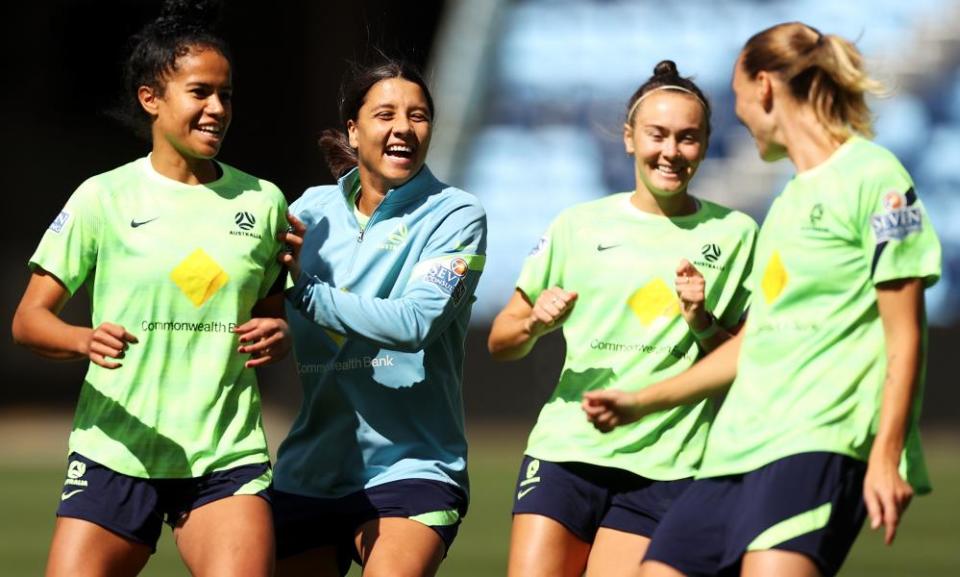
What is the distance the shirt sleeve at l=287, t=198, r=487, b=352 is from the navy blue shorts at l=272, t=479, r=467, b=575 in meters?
0.45

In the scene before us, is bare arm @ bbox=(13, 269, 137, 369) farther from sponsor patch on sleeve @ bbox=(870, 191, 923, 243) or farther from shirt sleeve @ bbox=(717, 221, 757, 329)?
sponsor patch on sleeve @ bbox=(870, 191, 923, 243)

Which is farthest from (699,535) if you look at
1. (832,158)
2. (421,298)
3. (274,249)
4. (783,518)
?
(274,249)

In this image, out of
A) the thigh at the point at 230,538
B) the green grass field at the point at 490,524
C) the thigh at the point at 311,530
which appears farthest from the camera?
the green grass field at the point at 490,524

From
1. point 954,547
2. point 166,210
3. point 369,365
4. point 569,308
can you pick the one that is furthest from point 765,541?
point 954,547

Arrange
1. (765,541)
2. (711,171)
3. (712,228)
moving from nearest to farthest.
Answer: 1. (765,541)
2. (712,228)
3. (711,171)

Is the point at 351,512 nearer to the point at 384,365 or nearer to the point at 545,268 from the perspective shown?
the point at 384,365

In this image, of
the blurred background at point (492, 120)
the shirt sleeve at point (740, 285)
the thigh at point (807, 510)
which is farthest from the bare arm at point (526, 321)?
the blurred background at point (492, 120)

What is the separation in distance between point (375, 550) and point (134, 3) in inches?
646

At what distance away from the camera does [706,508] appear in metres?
3.98

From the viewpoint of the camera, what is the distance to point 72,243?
15.1 ft

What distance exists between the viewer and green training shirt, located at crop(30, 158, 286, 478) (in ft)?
14.9

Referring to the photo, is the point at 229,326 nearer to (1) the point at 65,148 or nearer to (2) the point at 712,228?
(2) the point at 712,228

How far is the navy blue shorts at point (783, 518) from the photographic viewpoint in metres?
3.77

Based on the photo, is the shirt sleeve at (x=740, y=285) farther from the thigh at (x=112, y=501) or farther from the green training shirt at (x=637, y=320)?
the thigh at (x=112, y=501)
